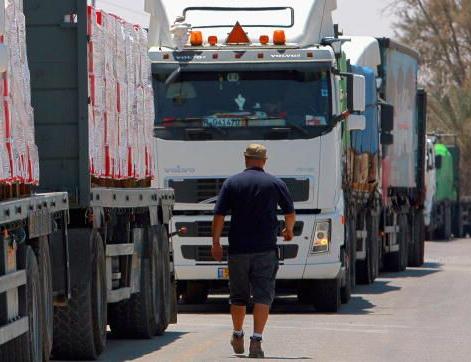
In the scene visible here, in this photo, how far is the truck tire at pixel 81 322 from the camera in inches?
556

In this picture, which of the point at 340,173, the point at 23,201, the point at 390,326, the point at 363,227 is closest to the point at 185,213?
Result: the point at 340,173

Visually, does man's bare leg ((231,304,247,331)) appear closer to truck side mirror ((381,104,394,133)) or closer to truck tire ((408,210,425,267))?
truck side mirror ((381,104,394,133))

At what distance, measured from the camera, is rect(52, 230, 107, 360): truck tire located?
46.3ft

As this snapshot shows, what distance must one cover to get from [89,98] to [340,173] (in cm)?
755

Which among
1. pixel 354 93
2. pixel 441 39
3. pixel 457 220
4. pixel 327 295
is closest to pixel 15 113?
pixel 354 93

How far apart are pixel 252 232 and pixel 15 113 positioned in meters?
3.59

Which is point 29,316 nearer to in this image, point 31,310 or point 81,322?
point 31,310

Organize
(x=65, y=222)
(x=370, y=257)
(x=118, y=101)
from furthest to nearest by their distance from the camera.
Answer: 1. (x=370, y=257)
2. (x=118, y=101)
3. (x=65, y=222)

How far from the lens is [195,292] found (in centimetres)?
2248

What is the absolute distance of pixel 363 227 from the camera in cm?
2616

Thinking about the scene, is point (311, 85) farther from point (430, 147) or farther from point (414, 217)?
point (430, 147)

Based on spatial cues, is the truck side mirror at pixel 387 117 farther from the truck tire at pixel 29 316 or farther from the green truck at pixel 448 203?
the green truck at pixel 448 203

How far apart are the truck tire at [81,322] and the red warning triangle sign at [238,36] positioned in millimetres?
6734

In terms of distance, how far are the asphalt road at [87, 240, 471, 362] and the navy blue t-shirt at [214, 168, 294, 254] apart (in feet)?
3.23
